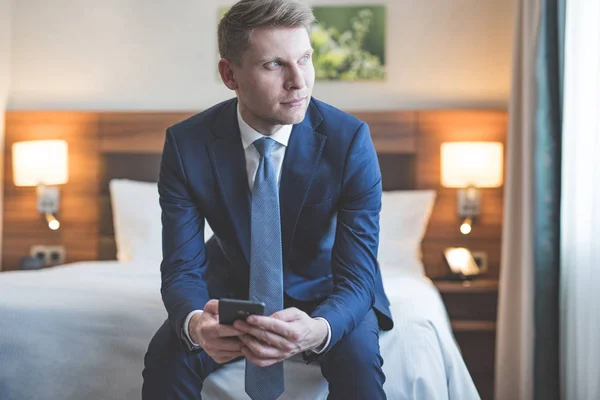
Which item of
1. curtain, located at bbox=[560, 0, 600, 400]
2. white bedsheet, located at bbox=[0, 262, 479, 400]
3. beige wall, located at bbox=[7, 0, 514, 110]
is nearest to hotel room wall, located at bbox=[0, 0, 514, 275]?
beige wall, located at bbox=[7, 0, 514, 110]

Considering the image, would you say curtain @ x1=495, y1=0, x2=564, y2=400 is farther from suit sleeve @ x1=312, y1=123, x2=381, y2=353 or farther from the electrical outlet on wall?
the electrical outlet on wall

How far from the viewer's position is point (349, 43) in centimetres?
394

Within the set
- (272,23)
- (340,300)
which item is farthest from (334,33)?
(340,300)

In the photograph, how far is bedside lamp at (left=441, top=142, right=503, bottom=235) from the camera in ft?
11.8

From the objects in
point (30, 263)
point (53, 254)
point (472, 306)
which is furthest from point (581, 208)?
point (53, 254)

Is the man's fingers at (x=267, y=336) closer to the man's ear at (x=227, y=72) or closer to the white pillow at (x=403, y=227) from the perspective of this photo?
the man's ear at (x=227, y=72)

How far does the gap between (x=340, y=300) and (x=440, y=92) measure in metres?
2.51

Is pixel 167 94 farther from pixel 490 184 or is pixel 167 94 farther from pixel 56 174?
pixel 490 184

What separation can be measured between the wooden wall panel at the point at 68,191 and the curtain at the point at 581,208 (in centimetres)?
267

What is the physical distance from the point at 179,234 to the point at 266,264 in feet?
0.88

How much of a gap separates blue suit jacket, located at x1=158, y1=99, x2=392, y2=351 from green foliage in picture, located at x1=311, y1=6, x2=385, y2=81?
6.97ft

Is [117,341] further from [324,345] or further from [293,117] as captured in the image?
[293,117]

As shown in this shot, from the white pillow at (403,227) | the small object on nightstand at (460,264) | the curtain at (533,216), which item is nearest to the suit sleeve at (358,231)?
the curtain at (533,216)

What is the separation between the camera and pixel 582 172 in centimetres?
242
